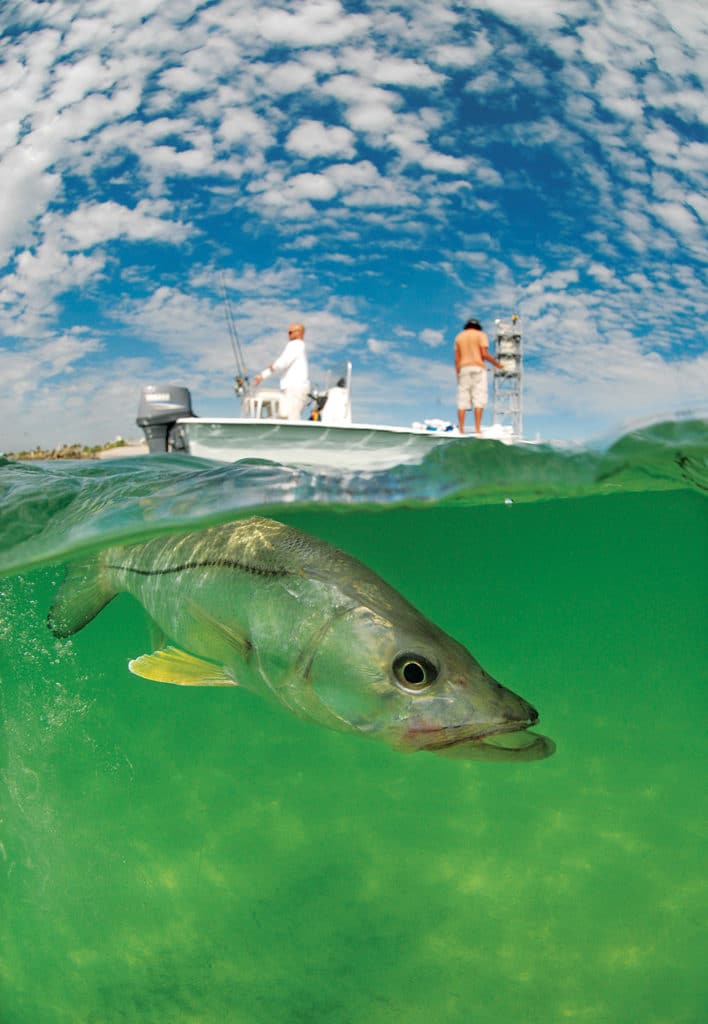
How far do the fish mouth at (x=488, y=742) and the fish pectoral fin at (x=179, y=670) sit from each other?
936 mm

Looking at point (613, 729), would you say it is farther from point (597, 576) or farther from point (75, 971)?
point (75, 971)

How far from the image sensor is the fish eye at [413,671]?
2648 mm

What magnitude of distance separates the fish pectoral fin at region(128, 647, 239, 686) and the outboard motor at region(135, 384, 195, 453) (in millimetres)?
11593

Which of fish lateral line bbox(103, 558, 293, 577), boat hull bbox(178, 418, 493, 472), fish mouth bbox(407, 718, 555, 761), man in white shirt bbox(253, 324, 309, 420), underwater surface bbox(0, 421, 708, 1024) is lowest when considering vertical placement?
underwater surface bbox(0, 421, 708, 1024)

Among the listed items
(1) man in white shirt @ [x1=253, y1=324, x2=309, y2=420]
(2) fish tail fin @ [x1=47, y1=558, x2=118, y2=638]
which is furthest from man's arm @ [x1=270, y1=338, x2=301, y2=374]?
(2) fish tail fin @ [x1=47, y1=558, x2=118, y2=638]

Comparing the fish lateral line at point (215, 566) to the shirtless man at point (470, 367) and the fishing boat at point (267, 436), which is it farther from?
the shirtless man at point (470, 367)

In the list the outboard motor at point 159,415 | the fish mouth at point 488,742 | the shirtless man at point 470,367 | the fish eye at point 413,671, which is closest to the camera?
the fish mouth at point 488,742

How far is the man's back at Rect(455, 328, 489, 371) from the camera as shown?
16.8 m

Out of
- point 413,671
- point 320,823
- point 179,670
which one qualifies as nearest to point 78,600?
point 179,670

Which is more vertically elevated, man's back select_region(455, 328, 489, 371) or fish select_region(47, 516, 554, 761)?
man's back select_region(455, 328, 489, 371)

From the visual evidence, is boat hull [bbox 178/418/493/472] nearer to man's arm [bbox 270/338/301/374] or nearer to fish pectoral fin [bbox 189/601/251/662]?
man's arm [bbox 270/338/301/374]

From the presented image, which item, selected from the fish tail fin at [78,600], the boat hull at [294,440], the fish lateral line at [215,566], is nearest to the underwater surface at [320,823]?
the fish tail fin at [78,600]

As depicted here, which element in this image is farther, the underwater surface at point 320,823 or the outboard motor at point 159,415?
the outboard motor at point 159,415

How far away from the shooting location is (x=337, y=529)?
7.55m
